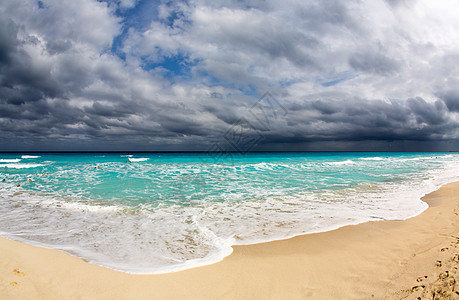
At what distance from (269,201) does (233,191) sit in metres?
2.48

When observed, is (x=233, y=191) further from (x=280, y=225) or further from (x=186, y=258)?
(x=186, y=258)

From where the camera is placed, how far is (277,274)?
137 inches

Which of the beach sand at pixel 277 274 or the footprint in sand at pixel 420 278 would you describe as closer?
the beach sand at pixel 277 274

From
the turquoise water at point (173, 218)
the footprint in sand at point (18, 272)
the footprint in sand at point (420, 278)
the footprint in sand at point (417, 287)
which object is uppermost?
the footprint in sand at point (18, 272)

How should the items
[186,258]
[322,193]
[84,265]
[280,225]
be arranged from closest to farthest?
[84,265]
[186,258]
[280,225]
[322,193]

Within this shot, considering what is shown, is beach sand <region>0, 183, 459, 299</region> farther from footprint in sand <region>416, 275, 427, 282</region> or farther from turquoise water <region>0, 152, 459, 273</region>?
turquoise water <region>0, 152, 459, 273</region>

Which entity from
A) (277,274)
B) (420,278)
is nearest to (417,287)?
(420,278)

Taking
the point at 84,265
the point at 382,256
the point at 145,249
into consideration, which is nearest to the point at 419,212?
the point at 382,256

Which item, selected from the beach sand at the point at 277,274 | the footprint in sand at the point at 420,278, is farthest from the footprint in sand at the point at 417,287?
the footprint in sand at the point at 420,278

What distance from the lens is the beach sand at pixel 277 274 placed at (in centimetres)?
298

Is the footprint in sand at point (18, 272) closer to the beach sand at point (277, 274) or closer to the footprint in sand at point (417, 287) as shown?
the beach sand at point (277, 274)

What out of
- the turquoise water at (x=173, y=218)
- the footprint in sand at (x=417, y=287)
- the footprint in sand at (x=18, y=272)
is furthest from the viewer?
the turquoise water at (x=173, y=218)

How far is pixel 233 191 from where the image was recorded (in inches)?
430

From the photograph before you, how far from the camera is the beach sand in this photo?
2977mm
